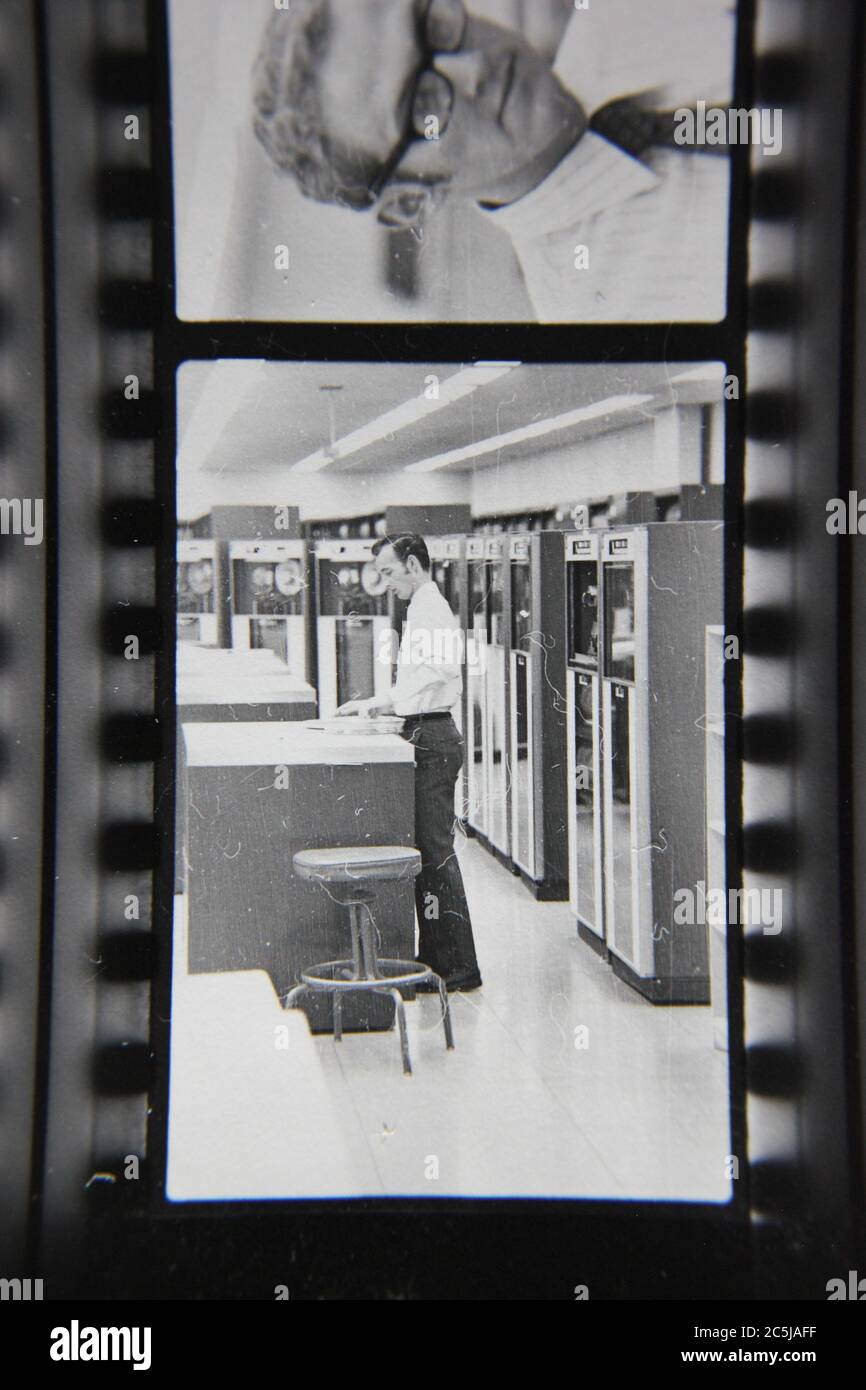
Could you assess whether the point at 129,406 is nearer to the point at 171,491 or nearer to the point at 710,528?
the point at 171,491

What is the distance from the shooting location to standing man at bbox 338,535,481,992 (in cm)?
203

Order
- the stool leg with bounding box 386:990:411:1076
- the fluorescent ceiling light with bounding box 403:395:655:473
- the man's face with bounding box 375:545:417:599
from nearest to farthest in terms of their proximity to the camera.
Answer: the fluorescent ceiling light with bounding box 403:395:655:473 → the man's face with bounding box 375:545:417:599 → the stool leg with bounding box 386:990:411:1076

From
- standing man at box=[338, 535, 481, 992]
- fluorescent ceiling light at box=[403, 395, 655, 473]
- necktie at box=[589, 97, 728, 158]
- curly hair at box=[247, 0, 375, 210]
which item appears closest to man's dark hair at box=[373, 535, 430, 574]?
standing man at box=[338, 535, 481, 992]

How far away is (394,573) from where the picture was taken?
204cm

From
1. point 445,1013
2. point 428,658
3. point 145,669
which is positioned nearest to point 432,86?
point 428,658

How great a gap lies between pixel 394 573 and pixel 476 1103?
35.1 inches

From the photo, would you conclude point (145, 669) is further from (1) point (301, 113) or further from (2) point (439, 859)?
(1) point (301, 113)

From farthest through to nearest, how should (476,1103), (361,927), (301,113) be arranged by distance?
(361,927) < (476,1103) < (301,113)

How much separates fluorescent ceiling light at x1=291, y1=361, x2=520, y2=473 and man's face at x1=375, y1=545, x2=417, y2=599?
18 cm

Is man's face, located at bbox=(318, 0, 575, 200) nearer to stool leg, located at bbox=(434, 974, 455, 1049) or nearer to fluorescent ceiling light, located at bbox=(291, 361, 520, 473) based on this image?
fluorescent ceiling light, located at bbox=(291, 361, 520, 473)

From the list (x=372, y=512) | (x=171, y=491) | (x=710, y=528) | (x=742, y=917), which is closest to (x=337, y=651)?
(x=372, y=512)

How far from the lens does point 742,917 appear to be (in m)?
1.91

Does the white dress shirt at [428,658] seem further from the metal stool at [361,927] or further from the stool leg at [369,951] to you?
the stool leg at [369,951]

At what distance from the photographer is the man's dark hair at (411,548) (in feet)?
6.69
